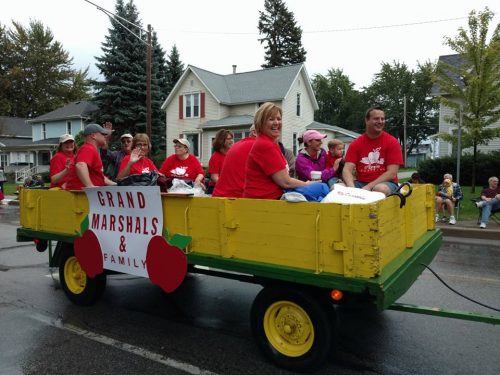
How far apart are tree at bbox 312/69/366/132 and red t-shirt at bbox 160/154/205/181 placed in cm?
5884

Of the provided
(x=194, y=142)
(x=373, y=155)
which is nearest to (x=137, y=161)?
(x=373, y=155)

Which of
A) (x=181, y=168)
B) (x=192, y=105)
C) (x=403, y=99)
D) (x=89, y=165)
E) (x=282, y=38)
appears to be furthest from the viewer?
(x=403, y=99)

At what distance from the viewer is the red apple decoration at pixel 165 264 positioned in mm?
3654

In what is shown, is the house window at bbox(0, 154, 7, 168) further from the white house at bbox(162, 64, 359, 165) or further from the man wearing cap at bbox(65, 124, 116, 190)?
the man wearing cap at bbox(65, 124, 116, 190)

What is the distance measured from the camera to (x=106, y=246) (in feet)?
14.0

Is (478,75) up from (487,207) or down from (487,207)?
up

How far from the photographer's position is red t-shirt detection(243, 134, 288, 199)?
11.0 ft

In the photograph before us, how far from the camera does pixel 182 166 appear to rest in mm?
5930

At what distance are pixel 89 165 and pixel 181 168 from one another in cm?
154

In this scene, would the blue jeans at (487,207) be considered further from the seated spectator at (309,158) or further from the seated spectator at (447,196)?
the seated spectator at (309,158)

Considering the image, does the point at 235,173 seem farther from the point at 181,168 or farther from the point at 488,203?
the point at 488,203

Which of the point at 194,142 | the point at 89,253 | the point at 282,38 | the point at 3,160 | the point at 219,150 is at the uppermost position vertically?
the point at 282,38

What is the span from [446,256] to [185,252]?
5449 millimetres

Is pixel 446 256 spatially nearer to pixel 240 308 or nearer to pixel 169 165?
pixel 240 308
